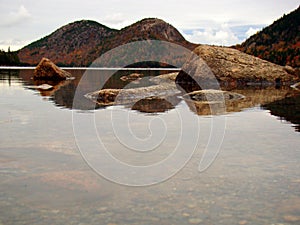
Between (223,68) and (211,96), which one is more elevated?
(223,68)

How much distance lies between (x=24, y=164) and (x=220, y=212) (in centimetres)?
367

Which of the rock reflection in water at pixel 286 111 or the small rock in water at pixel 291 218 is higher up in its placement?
the rock reflection in water at pixel 286 111

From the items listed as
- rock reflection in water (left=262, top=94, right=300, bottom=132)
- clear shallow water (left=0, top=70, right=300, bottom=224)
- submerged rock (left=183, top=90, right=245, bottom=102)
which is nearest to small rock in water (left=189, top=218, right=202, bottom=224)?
clear shallow water (left=0, top=70, right=300, bottom=224)

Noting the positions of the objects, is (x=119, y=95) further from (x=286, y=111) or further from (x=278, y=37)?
(x=278, y=37)

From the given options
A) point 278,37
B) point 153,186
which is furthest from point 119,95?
point 278,37

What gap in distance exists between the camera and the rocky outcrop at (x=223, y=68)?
30156mm

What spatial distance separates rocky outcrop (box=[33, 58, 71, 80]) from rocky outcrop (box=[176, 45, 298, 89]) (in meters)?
13.1

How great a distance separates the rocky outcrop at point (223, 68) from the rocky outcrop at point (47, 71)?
13133 mm

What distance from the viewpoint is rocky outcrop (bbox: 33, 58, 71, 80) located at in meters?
36.4

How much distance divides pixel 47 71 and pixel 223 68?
18.2 m

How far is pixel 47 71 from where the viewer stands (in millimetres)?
36812

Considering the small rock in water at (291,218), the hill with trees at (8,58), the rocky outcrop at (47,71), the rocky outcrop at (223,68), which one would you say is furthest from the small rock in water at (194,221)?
the hill with trees at (8,58)

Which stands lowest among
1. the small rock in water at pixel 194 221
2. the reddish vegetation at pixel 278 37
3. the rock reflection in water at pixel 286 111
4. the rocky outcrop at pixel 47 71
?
the small rock in water at pixel 194 221

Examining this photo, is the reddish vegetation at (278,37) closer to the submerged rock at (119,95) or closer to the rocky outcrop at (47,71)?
the rocky outcrop at (47,71)
